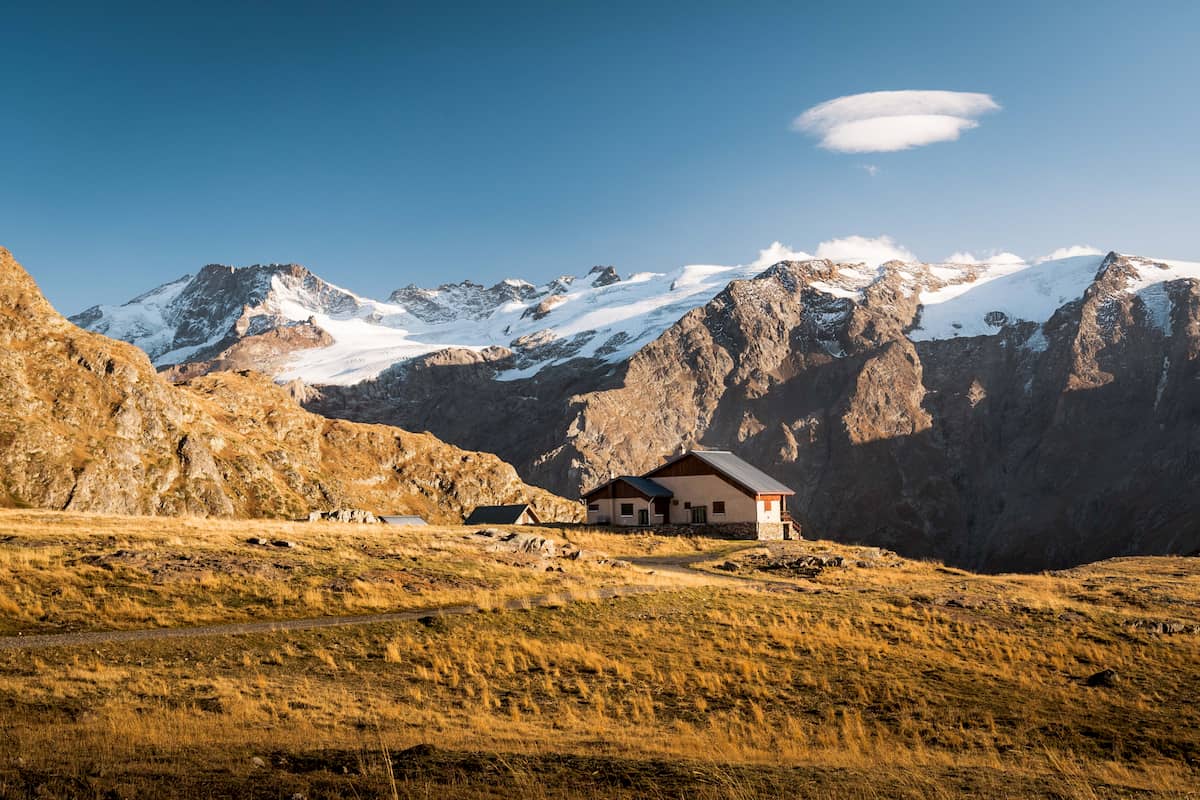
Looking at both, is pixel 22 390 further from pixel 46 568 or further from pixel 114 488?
pixel 46 568

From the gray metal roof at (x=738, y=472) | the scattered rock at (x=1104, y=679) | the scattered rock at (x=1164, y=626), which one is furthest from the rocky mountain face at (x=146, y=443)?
the scattered rock at (x=1104, y=679)

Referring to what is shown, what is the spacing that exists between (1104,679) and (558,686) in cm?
1469

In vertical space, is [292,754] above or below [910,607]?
above

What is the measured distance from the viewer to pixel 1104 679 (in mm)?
23562

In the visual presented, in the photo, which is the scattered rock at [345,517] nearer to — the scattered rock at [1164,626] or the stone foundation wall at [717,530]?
the stone foundation wall at [717,530]

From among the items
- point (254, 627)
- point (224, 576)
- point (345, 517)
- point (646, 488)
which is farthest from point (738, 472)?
point (254, 627)

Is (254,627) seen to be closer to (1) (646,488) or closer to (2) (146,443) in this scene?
(1) (646,488)

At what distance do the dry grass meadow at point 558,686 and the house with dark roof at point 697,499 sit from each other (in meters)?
40.1

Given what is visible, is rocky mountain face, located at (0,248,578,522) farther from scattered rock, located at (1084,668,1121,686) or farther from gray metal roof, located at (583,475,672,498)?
scattered rock, located at (1084,668,1121,686)

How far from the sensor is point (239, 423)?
143500 mm

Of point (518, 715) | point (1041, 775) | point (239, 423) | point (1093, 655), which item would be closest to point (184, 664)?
point (518, 715)

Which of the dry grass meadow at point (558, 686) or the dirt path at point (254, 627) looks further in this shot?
the dirt path at point (254, 627)

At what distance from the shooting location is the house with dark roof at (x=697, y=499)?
3167 inches

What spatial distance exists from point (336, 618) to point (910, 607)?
21358 millimetres
